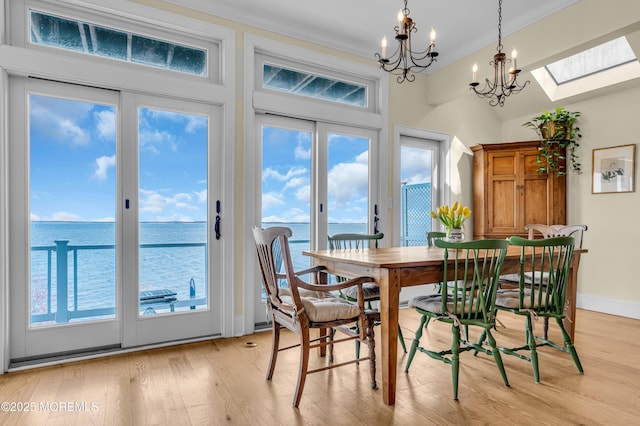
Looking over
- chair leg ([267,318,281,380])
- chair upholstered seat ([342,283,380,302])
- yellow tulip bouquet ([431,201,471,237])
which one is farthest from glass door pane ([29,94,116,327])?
yellow tulip bouquet ([431,201,471,237])

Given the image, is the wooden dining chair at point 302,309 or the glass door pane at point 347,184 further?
the glass door pane at point 347,184

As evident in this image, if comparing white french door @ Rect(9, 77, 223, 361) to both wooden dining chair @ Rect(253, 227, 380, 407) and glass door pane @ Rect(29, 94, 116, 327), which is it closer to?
glass door pane @ Rect(29, 94, 116, 327)

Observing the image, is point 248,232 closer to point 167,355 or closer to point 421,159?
point 167,355

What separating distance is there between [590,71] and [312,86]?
3.23 meters

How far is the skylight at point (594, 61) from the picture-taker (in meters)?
4.05

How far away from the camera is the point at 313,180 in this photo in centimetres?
392

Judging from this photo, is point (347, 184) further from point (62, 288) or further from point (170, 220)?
point (62, 288)

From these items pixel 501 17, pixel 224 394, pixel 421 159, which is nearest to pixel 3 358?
pixel 224 394

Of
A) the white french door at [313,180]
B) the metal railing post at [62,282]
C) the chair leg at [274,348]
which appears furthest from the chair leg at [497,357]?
the metal railing post at [62,282]

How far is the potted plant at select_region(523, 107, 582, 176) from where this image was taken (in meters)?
4.54

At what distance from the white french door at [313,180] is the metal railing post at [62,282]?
1.51 meters

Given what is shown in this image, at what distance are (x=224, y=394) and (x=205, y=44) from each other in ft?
9.28

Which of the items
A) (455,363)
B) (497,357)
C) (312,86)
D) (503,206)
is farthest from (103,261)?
(503,206)

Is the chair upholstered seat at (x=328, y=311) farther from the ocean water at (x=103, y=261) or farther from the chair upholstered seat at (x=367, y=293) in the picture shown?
the ocean water at (x=103, y=261)
